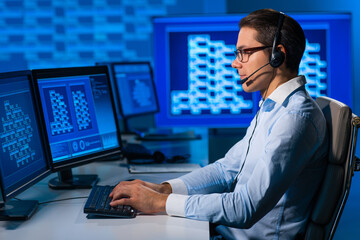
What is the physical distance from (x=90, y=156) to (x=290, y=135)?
33.6 inches

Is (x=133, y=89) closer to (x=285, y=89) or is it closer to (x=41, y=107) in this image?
(x=41, y=107)

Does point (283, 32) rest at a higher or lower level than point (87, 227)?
higher

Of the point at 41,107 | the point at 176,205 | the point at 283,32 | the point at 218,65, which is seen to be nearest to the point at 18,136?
the point at 41,107

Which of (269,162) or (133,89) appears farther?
(133,89)

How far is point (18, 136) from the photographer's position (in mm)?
1345

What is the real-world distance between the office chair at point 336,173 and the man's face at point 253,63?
0.26 metres

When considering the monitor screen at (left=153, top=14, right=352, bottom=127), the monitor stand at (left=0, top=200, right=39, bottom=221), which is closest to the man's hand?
the monitor stand at (left=0, top=200, right=39, bottom=221)

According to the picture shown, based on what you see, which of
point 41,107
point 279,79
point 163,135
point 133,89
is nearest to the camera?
point 279,79

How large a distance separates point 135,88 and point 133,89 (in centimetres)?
2

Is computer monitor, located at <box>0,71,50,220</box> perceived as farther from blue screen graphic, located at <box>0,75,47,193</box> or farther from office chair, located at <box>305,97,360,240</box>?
office chair, located at <box>305,97,360,240</box>

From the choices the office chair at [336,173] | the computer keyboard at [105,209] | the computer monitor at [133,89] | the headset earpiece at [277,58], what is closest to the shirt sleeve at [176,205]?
the computer keyboard at [105,209]

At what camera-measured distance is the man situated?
118cm

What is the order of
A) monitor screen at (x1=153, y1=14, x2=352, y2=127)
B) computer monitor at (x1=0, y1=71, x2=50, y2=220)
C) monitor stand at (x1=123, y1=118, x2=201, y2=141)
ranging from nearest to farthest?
computer monitor at (x1=0, y1=71, x2=50, y2=220) < monitor stand at (x1=123, y1=118, x2=201, y2=141) < monitor screen at (x1=153, y1=14, x2=352, y2=127)

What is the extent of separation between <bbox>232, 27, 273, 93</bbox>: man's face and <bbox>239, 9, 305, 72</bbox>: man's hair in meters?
0.02
